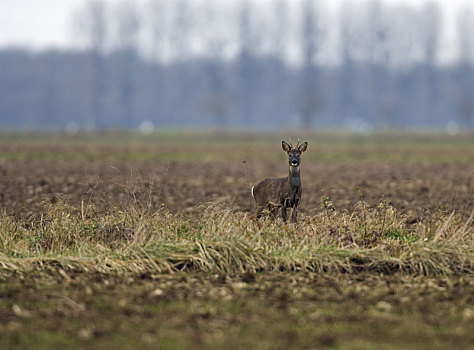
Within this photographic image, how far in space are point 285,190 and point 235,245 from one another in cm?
151

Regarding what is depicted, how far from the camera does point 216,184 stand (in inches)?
846

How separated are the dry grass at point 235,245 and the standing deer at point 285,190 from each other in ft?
1.01

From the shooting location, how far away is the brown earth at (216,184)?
1444cm

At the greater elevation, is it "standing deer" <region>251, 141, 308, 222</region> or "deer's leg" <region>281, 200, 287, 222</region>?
"standing deer" <region>251, 141, 308, 222</region>

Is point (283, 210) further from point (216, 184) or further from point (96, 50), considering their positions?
point (96, 50)

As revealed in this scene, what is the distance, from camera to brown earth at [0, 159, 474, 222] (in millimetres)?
14438

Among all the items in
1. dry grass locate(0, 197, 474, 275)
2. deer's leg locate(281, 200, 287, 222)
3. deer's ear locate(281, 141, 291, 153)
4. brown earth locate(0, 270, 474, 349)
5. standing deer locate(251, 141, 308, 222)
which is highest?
deer's ear locate(281, 141, 291, 153)

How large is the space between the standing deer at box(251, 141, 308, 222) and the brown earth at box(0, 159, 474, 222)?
31cm

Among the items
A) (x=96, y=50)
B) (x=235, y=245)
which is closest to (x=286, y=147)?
(x=235, y=245)

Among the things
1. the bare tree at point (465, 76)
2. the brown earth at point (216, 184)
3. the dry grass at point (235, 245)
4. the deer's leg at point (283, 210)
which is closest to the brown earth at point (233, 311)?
the dry grass at point (235, 245)

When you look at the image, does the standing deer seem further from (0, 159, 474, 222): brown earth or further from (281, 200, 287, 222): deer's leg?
(0, 159, 474, 222): brown earth

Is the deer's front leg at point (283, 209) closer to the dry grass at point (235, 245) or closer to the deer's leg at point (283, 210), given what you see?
the deer's leg at point (283, 210)

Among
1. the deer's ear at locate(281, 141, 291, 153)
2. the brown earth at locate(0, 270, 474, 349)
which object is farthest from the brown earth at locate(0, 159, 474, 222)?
the brown earth at locate(0, 270, 474, 349)

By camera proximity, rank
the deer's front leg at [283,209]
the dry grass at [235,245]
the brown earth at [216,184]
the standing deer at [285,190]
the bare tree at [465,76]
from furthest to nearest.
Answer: the bare tree at [465,76], the brown earth at [216,184], the deer's front leg at [283,209], the standing deer at [285,190], the dry grass at [235,245]
